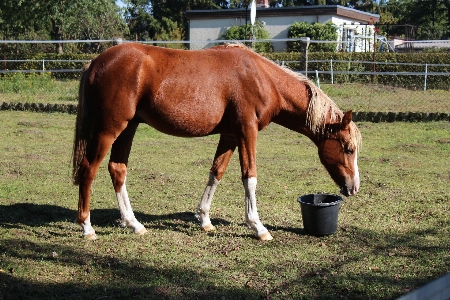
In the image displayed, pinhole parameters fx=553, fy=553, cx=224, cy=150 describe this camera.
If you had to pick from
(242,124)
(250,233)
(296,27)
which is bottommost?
(250,233)

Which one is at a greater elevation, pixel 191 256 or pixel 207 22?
pixel 207 22

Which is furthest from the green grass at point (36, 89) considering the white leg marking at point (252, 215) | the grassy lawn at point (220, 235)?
the white leg marking at point (252, 215)

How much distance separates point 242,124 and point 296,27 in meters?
24.3

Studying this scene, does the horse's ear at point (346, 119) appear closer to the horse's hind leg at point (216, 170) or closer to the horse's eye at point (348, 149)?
the horse's eye at point (348, 149)

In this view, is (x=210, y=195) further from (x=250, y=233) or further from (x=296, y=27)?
(x=296, y=27)

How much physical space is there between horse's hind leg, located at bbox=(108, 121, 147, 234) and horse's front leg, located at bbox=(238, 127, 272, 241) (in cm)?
104

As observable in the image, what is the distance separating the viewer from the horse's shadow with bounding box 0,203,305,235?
18.2 ft

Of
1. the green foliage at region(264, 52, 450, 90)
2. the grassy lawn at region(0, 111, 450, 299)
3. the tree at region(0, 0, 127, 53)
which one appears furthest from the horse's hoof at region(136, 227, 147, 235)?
the tree at region(0, 0, 127, 53)

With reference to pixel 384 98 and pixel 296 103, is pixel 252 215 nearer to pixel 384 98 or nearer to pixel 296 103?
pixel 296 103

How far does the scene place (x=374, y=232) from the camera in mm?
5395

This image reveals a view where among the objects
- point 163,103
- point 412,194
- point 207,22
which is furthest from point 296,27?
point 163,103

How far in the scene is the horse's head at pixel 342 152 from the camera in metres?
5.29

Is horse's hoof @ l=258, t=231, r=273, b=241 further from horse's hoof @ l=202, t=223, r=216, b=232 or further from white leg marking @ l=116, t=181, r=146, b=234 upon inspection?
white leg marking @ l=116, t=181, r=146, b=234

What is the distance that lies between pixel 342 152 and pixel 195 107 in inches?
58.7
